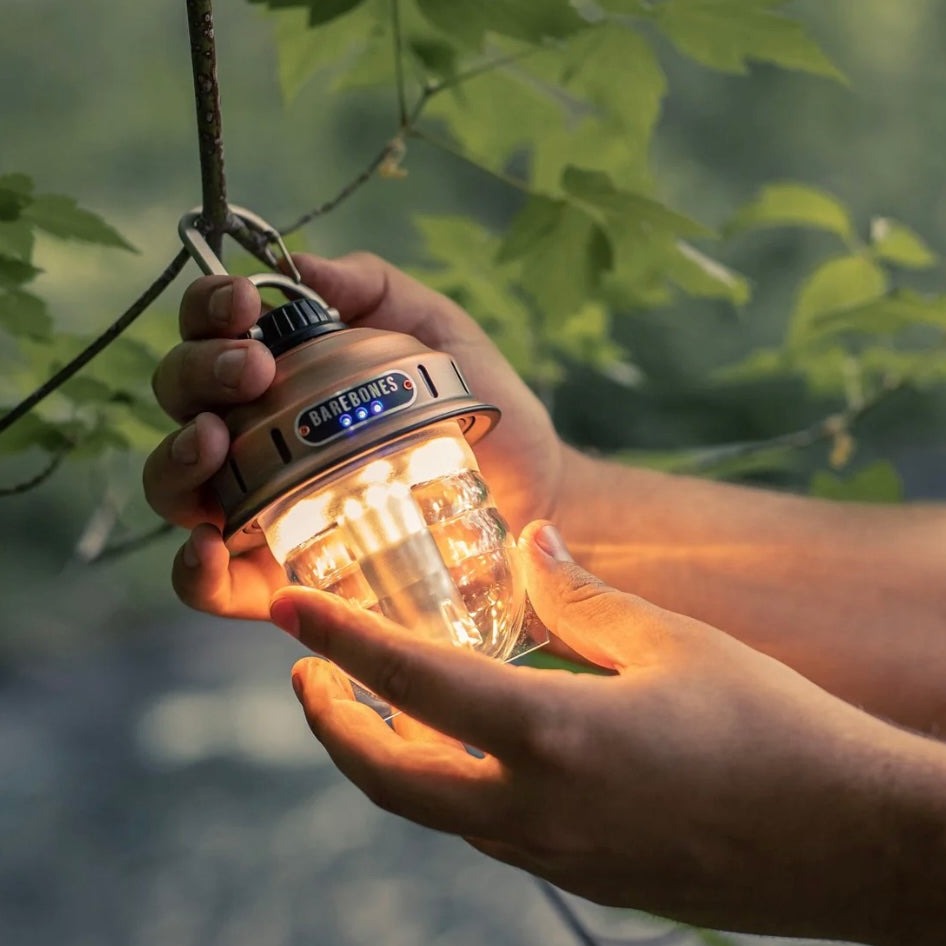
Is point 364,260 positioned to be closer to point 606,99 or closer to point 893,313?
point 606,99

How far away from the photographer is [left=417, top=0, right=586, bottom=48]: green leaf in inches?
20.7

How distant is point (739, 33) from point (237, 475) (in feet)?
1.25

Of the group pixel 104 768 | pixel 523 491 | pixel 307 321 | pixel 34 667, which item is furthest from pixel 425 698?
pixel 34 667

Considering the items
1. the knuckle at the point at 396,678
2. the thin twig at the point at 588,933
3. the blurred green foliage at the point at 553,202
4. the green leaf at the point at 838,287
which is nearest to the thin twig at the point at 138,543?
the blurred green foliage at the point at 553,202

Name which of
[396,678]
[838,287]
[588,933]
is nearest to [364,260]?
[396,678]

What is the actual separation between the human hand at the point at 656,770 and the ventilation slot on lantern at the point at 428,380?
10cm

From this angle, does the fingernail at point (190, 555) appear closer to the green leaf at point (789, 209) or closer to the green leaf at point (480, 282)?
the green leaf at point (480, 282)

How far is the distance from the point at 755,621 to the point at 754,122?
35.3 inches

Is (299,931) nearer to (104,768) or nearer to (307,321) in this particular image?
(104,768)

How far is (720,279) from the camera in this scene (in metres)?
0.71

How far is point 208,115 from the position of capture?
1.46 ft

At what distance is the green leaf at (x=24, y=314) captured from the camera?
1.80 feet

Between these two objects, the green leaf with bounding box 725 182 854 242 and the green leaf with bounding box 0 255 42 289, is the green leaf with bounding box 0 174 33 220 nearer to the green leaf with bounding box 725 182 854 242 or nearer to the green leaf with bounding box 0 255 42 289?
the green leaf with bounding box 0 255 42 289

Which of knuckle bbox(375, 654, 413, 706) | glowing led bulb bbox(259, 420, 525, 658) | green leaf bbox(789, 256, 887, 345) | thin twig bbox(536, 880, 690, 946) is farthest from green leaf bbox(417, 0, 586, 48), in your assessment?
thin twig bbox(536, 880, 690, 946)
